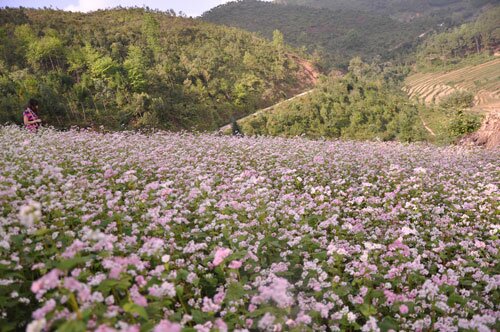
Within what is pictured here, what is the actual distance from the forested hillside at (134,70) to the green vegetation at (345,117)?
25.3 ft

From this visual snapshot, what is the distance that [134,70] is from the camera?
40188 mm

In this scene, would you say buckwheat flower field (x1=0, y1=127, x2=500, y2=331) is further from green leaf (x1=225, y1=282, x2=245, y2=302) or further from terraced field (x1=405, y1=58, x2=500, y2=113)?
terraced field (x1=405, y1=58, x2=500, y2=113)

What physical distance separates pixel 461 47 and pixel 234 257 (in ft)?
602

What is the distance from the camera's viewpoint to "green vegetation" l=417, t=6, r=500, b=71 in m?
145

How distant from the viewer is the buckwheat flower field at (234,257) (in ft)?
10.8

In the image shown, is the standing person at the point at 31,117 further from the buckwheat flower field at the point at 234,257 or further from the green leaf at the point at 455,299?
the green leaf at the point at 455,299

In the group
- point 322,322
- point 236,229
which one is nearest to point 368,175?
point 236,229

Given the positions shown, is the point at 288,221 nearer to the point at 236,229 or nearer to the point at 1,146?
the point at 236,229

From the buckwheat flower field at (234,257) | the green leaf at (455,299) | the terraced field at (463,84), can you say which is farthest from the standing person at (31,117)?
the terraced field at (463,84)

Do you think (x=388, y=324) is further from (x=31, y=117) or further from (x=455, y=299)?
(x=31, y=117)

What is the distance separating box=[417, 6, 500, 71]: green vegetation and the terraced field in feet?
36.5

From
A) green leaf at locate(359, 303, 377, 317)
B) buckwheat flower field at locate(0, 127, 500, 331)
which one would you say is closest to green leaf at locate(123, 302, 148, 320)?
buckwheat flower field at locate(0, 127, 500, 331)

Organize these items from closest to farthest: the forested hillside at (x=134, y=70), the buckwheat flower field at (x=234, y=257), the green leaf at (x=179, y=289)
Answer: the buckwheat flower field at (x=234, y=257) → the green leaf at (x=179, y=289) → the forested hillside at (x=134, y=70)

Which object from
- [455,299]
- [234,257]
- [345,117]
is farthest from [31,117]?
[345,117]
